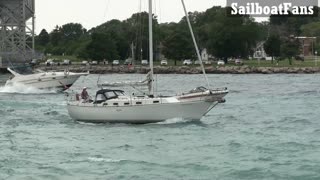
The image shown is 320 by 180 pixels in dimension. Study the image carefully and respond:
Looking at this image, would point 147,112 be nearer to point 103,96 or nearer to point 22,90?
point 103,96

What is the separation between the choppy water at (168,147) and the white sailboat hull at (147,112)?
55 cm

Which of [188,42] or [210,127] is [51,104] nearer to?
[210,127]

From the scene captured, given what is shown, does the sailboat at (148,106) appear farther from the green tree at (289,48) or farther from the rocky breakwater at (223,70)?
the green tree at (289,48)

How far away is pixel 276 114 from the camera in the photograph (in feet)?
165

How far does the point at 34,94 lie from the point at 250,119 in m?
40.3

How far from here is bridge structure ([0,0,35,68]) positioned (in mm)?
135625

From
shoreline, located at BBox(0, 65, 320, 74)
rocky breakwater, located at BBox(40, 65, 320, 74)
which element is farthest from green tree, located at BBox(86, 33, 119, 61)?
rocky breakwater, located at BBox(40, 65, 320, 74)

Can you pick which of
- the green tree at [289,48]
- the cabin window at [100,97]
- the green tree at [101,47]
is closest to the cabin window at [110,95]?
the cabin window at [100,97]

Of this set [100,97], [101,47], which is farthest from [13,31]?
[100,97]

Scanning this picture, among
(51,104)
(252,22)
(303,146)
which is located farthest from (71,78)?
(252,22)

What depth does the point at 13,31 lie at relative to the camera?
5531 inches

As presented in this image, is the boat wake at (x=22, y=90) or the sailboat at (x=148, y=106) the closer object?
the sailboat at (x=148, y=106)

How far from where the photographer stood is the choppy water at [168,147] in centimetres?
2630

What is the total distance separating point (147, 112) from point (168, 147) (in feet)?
25.8
